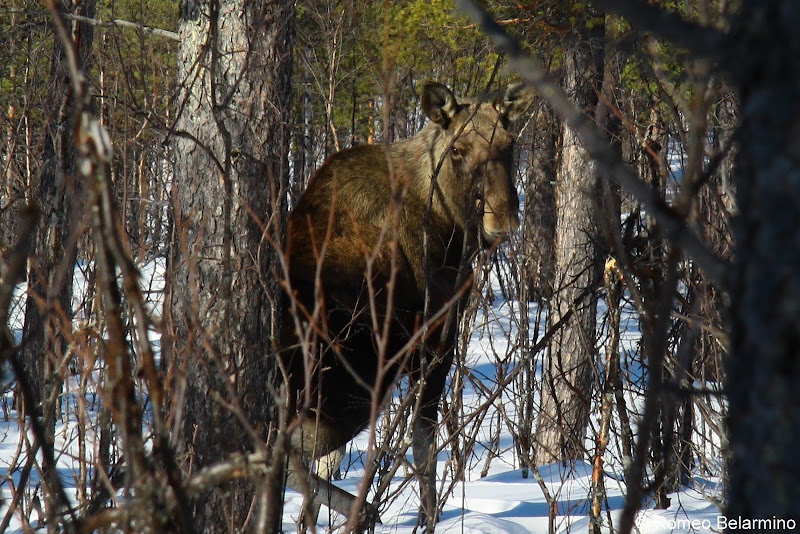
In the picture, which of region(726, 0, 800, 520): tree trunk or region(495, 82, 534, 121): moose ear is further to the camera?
region(495, 82, 534, 121): moose ear

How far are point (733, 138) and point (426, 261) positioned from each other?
2.80 m

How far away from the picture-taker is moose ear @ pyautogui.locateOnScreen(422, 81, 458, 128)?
5652 mm

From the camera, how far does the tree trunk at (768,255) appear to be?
1058 mm

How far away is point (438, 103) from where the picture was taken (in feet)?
19.1

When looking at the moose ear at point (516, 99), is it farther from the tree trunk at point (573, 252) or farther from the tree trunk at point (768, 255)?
the tree trunk at point (768, 255)

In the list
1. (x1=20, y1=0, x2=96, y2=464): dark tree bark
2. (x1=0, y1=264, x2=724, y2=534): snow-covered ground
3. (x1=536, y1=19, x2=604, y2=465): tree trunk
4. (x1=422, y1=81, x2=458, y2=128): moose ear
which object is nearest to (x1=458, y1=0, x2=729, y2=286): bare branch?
(x1=20, y1=0, x2=96, y2=464): dark tree bark

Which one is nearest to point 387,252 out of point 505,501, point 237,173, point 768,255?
point 237,173

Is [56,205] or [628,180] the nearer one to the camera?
[628,180]

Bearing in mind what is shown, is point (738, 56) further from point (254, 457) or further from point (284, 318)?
point (284, 318)

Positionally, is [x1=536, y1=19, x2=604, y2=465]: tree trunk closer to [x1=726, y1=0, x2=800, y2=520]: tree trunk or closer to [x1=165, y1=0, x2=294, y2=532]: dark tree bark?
[x1=165, y1=0, x2=294, y2=532]: dark tree bark

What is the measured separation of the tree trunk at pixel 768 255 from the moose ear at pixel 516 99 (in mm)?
4573

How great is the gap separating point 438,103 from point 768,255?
192 inches

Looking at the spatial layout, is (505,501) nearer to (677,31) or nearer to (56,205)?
(56,205)

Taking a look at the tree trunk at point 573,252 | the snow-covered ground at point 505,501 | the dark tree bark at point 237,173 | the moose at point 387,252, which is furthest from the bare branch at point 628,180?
the tree trunk at point 573,252
